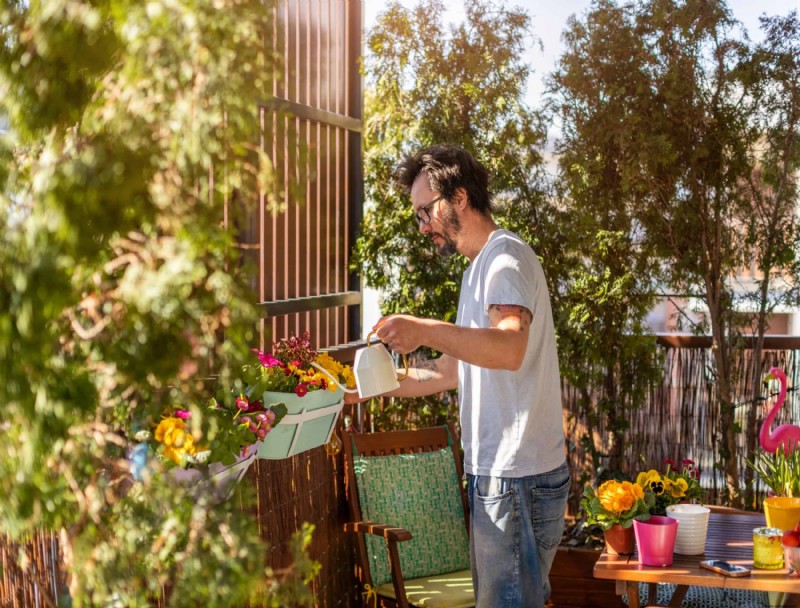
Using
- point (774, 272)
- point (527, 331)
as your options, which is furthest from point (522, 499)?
point (774, 272)

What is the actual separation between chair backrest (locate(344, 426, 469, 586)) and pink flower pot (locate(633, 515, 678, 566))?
1.04 meters

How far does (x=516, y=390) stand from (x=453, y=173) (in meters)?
0.60

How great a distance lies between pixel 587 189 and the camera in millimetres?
4164

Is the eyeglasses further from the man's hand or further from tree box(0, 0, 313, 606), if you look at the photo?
tree box(0, 0, 313, 606)

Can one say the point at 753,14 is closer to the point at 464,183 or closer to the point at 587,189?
the point at 587,189

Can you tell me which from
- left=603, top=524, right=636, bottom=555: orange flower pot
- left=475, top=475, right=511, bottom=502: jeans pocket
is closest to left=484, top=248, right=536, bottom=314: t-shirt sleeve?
left=475, top=475, right=511, bottom=502: jeans pocket

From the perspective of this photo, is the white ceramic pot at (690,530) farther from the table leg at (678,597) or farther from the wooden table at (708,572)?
the table leg at (678,597)

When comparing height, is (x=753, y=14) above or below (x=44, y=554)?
above

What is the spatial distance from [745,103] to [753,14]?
0.41 m

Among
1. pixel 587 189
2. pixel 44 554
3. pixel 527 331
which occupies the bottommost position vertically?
pixel 44 554

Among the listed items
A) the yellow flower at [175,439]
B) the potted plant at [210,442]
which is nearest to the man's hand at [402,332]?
the potted plant at [210,442]

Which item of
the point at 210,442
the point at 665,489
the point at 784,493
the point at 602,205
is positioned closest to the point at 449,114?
the point at 602,205

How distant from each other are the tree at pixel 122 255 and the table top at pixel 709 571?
1635 millimetres

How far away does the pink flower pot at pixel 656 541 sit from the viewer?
255 cm
